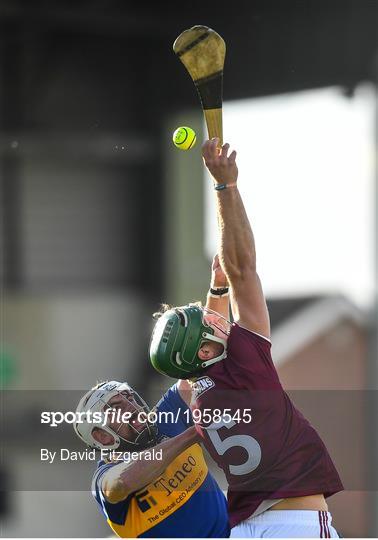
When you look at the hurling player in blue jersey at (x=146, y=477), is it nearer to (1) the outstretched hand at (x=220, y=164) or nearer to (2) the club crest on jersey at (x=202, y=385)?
(2) the club crest on jersey at (x=202, y=385)

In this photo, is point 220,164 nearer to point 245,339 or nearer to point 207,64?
point 207,64

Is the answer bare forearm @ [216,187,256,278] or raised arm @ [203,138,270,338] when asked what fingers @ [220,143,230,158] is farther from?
bare forearm @ [216,187,256,278]

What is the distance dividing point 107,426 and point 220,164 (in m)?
1.03

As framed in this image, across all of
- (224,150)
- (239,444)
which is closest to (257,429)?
(239,444)

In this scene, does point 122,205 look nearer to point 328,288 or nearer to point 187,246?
point 187,246

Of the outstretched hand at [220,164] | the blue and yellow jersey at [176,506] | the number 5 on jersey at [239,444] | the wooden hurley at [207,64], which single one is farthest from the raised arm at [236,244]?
the blue and yellow jersey at [176,506]

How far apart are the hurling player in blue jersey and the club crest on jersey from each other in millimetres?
158

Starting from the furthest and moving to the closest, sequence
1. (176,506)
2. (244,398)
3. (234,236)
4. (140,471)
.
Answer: (176,506)
(140,471)
(244,398)
(234,236)

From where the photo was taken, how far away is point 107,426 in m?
3.76

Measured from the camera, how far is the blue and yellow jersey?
3.80m

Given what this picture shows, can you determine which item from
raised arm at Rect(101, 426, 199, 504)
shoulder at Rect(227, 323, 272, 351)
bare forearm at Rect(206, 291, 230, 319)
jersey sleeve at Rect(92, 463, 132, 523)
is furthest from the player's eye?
jersey sleeve at Rect(92, 463, 132, 523)

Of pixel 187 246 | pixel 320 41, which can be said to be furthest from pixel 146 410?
pixel 187 246

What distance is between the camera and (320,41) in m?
6.11

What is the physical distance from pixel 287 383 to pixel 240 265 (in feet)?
17.7
